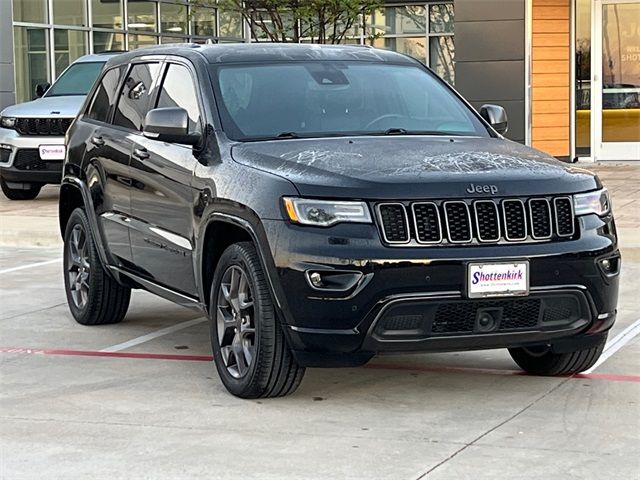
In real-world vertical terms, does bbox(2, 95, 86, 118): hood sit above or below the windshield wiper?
below

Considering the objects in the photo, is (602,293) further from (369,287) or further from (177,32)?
(177,32)

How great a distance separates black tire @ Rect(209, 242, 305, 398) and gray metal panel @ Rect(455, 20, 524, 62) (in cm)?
1458

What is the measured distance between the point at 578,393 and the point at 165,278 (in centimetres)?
233

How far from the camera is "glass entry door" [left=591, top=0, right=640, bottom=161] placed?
20.4 m

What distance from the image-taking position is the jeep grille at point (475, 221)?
5.84 m

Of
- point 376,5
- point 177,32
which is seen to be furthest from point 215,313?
point 177,32

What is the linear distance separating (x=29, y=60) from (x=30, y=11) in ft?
2.94

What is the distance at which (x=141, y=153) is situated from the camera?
7.52 meters

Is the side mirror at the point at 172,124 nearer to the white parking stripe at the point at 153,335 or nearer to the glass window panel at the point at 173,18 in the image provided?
the white parking stripe at the point at 153,335

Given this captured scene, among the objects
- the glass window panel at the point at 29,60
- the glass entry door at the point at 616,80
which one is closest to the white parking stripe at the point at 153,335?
the glass entry door at the point at 616,80

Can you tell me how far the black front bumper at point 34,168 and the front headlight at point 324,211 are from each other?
37.0 ft

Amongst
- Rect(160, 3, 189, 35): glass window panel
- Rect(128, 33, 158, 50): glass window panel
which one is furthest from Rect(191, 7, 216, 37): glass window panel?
Rect(128, 33, 158, 50): glass window panel

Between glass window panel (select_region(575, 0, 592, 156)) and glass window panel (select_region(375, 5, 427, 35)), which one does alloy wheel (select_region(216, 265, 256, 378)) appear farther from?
glass window panel (select_region(375, 5, 427, 35))

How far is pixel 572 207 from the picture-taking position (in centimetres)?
618
